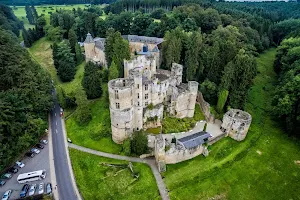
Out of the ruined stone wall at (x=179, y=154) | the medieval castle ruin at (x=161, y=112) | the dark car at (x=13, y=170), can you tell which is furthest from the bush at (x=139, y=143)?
the dark car at (x=13, y=170)

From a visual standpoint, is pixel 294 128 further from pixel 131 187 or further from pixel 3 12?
pixel 3 12

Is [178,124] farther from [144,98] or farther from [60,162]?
[60,162]

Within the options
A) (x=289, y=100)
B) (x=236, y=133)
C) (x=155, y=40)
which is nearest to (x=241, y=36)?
(x=155, y=40)

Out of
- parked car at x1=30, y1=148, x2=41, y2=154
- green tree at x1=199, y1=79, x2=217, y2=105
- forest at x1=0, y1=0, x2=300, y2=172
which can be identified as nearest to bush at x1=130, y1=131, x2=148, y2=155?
forest at x1=0, y1=0, x2=300, y2=172

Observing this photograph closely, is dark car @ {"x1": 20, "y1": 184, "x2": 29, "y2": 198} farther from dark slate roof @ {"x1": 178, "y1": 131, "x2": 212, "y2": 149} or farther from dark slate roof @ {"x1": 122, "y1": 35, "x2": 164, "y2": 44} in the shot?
dark slate roof @ {"x1": 122, "y1": 35, "x2": 164, "y2": 44}

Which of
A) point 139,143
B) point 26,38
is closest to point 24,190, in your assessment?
point 139,143

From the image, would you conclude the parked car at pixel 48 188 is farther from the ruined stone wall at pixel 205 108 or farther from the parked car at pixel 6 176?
the ruined stone wall at pixel 205 108
